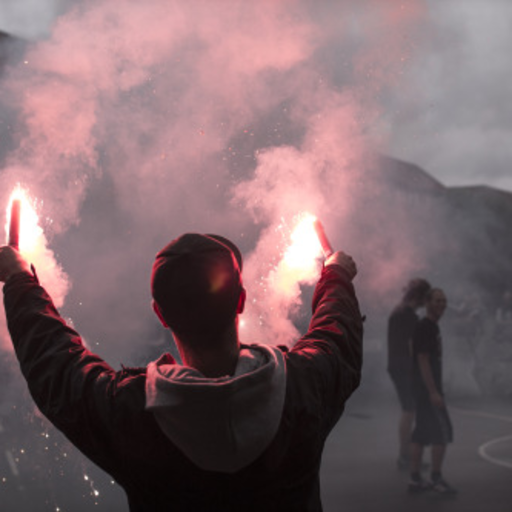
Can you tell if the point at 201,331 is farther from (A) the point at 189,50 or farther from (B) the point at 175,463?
(A) the point at 189,50

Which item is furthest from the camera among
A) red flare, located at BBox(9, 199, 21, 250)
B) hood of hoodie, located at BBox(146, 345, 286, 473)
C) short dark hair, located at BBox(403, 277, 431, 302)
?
short dark hair, located at BBox(403, 277, 431, 302)

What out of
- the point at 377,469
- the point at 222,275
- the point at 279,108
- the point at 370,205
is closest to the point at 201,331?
the point at 222,275

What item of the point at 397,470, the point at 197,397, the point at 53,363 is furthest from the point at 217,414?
the point at 397,470

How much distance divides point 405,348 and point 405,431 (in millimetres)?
764

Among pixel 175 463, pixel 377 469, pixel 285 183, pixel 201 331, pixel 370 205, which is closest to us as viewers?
pixel 175 463

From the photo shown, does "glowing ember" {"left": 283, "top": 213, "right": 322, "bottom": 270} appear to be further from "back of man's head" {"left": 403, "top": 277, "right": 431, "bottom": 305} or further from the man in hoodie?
"back of man's head" {"left": 403, "top": 277, "right": 431, "bottom": 305}

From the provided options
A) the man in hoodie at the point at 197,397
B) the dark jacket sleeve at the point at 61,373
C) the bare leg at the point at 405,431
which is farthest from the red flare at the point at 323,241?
the bare leg at the point at 405,431

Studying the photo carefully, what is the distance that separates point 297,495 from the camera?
51.3 inches

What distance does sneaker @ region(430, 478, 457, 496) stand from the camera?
16.8 feet

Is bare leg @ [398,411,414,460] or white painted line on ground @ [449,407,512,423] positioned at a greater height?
bare leg @ [398,411,414,460]

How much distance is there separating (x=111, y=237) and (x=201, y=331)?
364 centimetres

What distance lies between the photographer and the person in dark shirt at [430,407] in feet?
16.7

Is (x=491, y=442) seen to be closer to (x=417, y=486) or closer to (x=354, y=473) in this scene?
(x=354, y=473)

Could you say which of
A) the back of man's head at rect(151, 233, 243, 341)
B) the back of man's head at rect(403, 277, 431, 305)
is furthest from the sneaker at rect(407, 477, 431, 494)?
the back of man's head at rect(151, 233, 243, 341)
